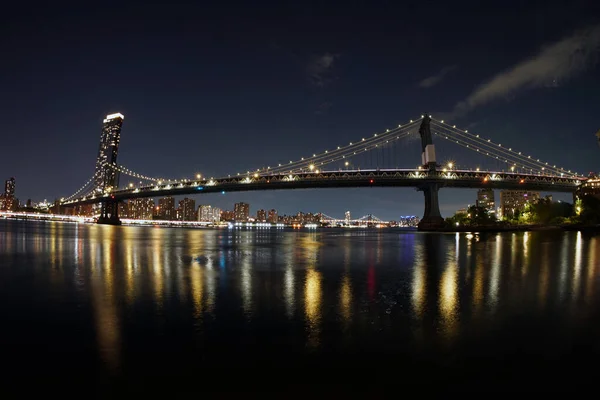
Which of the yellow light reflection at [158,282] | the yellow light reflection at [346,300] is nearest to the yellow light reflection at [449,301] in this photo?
the yellow light reflection at [346,300]

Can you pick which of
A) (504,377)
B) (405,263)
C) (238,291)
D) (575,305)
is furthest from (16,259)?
(575,305)

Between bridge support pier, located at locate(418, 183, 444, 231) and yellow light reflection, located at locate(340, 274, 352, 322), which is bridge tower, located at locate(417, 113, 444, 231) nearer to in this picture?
bridge support pier, located at locate(418, 183, 444, 231)

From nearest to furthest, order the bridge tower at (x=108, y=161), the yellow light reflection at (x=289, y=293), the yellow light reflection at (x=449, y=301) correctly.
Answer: the yellow light reflection at (x=449, y=301) → the yellow light reflection at (x=289, y=293) → the bridge tower at (x=108, y=161)

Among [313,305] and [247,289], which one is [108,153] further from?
[313,305]

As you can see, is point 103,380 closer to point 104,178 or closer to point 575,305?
point 575,305

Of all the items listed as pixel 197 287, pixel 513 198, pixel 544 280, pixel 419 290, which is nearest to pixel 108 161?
pixel 197 287

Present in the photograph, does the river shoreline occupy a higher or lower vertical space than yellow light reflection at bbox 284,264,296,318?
lower

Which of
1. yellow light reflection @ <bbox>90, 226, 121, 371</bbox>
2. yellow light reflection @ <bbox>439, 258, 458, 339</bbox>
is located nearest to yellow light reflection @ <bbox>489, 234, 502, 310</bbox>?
yellow light reflection @ <bbox>439, 258, 458, 339</bbox>

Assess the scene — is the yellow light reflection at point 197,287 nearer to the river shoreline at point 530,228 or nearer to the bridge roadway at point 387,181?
the bridge roadway at point 387,181
